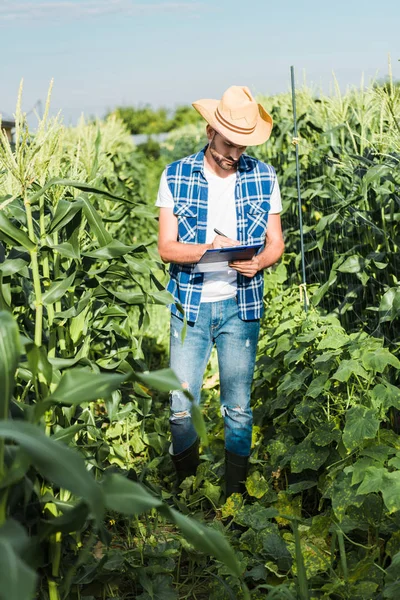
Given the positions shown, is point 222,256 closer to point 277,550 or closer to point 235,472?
point 235,472

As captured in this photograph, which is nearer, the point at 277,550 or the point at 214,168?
the point at 277,550

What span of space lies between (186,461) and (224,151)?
4.92 ft

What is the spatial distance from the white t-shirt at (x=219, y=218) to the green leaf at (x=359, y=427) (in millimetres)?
826

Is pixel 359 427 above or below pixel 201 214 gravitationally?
below

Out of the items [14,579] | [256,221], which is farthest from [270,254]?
[14,579]

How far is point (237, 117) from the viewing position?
3.29m

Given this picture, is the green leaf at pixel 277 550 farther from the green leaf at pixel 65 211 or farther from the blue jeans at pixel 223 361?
the green leaf at pixel 65 211

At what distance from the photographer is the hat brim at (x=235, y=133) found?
3252 millimetres

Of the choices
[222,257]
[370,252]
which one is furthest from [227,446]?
[370,252]

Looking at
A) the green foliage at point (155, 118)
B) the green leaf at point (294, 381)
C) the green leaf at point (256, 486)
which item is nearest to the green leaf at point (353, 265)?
the green leaf at point (294, 381)

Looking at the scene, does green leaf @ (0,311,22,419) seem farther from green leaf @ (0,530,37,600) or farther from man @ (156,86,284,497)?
man @ (156,86,284,497)

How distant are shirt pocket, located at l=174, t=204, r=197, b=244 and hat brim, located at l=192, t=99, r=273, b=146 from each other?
0.35 metres

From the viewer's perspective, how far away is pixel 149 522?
338cm

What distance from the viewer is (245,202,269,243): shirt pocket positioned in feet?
11.0
